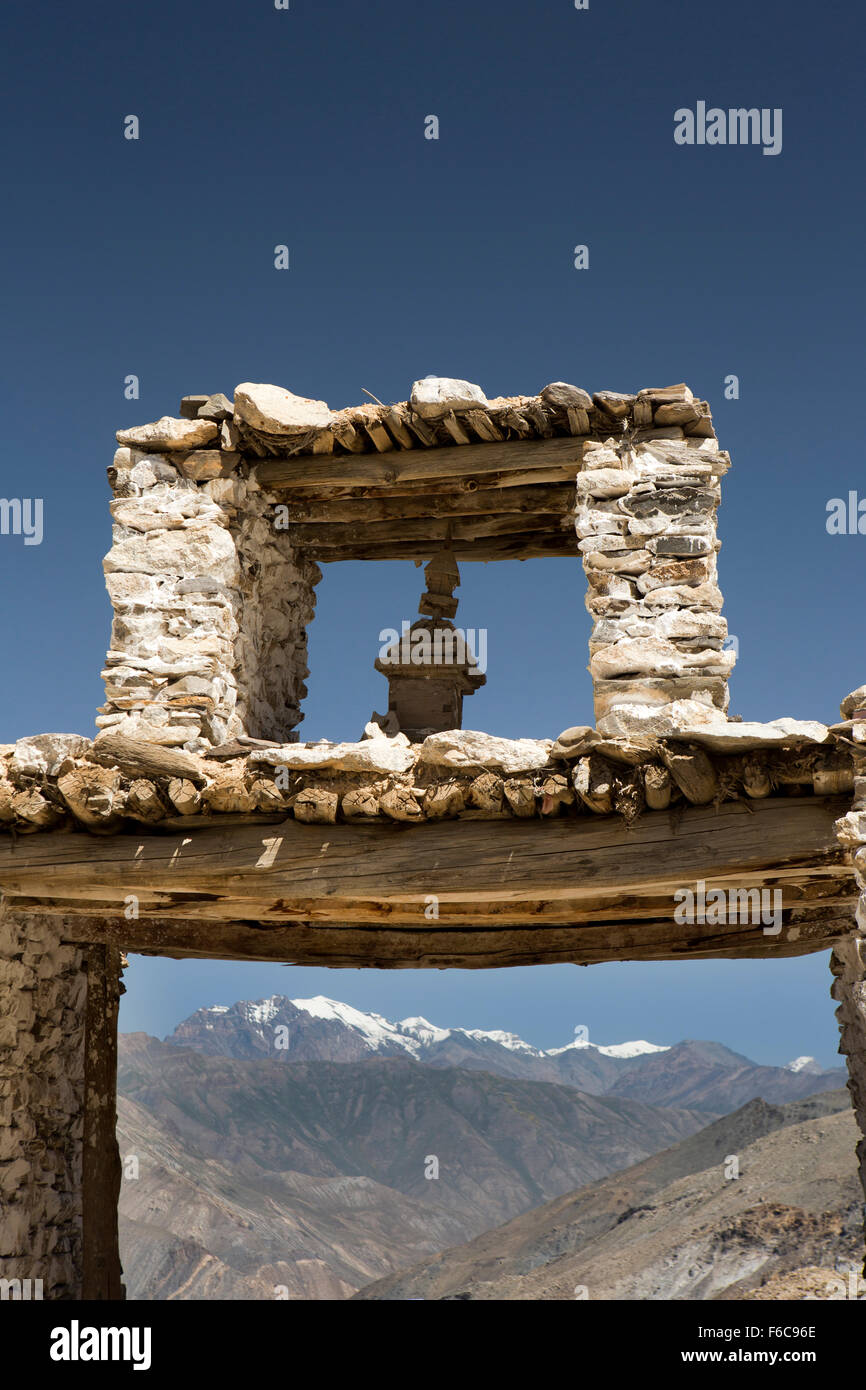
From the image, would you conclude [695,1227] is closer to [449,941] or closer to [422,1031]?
[449,941]

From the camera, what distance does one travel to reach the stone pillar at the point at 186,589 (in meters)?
7.29

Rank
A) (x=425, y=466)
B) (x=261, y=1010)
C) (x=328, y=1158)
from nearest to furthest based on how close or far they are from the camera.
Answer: (x=425, y=466)
(x=328, y=1158)
(x=261, y=1010)

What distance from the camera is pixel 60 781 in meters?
5.68

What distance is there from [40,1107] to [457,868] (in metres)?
3.45

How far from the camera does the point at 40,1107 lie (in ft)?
23.1

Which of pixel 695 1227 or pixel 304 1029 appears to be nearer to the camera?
pixel 695 1227

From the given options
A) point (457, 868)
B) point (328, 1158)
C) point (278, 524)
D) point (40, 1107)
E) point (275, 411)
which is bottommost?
point (328, 1158)

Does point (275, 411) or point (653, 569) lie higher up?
point (275, 411)

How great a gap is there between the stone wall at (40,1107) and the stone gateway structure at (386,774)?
0.06 feet

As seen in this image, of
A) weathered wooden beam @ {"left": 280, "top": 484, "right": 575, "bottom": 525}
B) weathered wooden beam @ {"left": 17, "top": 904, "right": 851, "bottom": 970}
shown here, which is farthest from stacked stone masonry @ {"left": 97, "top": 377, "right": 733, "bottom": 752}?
weathered wooden beam @ {"left": 17, "top": 904, "right": 851, "bottom": 970}

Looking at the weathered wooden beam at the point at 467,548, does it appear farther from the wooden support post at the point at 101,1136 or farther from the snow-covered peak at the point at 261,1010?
the snow-covered peak at the point at 261,1010

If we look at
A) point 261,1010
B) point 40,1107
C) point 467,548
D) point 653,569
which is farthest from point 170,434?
point 261,1010
